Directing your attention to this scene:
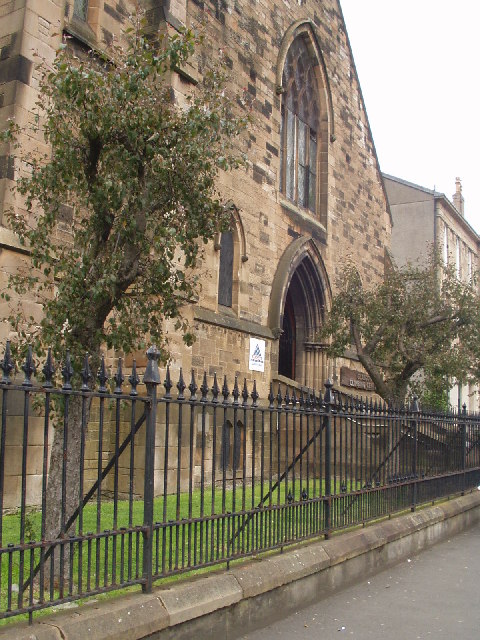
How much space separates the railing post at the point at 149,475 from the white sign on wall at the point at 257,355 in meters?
9.64

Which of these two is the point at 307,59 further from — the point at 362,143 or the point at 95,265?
the point at 95,265

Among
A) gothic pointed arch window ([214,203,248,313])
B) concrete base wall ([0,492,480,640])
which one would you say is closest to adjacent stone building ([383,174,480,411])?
gothic pointed arch window ([214,203,248,313])

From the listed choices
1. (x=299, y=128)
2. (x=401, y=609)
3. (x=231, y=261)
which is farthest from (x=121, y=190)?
(x=299, y=128)

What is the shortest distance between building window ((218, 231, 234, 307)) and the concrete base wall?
6834 mm

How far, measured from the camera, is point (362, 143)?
21922 millimetres

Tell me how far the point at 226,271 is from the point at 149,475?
32.6ft

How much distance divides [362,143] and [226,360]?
35.2 ft

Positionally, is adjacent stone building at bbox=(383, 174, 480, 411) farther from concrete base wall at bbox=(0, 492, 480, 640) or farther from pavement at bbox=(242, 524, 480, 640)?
concrete base wall at bbox=(0, 492, 480, 640)

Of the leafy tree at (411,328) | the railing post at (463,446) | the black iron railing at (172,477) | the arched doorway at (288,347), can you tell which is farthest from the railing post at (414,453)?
the arched doorway at (288,347)

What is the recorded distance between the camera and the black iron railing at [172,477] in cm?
454

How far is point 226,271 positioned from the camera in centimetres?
1478

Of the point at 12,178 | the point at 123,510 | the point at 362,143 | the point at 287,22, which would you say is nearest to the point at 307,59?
the point at 287,22

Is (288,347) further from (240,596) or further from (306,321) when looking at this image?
(240,596)

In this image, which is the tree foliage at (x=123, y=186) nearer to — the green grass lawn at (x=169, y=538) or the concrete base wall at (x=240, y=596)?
the green grass lawn at (x=169, y=538)
